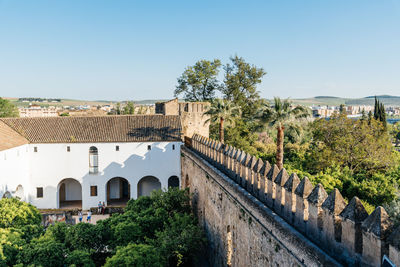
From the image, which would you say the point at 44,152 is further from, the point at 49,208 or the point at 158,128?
the point at 158,128

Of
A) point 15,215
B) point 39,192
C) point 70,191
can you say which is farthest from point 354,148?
point 39,192

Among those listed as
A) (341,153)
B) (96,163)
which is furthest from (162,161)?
Result: (341,153)

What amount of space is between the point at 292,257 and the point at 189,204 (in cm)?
1335

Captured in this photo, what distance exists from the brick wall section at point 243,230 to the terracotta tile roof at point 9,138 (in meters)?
13.9

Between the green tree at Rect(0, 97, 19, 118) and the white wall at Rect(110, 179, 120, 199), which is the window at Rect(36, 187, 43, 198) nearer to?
the white wall at Rect(110, 179, 120, 199)

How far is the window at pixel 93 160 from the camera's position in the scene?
25547 millimetres

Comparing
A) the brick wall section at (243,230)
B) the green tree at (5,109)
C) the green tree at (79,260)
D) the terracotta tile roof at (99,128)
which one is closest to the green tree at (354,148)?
the brick wall section at (243,230)

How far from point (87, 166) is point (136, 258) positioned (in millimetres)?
15973

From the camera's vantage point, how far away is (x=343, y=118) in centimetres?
2281

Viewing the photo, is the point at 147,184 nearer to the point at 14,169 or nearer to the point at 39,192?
the point at 39,192

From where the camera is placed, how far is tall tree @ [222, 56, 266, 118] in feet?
123

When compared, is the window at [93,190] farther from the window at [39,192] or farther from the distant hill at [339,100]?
the distant hill at [339,100]

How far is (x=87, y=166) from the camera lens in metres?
25.5

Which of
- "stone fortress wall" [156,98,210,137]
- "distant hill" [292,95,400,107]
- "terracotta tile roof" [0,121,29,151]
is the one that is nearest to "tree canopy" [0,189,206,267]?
"terracotta tile roof" [0,121,29,151]
